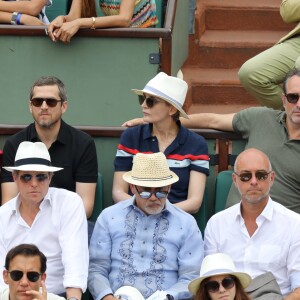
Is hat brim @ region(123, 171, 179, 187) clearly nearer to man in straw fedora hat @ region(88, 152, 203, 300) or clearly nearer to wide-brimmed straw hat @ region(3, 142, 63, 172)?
man in straw fedora hat @ region(88, 152, 203, 300)

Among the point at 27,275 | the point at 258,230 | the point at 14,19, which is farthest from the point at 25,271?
the point at 14,19

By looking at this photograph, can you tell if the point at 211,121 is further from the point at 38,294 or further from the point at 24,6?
the point at 38,294

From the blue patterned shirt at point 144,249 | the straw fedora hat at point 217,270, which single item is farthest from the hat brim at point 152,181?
the straw fedora hat at point 217,270

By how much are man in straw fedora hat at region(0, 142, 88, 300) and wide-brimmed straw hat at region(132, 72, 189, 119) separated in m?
0.98

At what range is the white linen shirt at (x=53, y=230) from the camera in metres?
8.03

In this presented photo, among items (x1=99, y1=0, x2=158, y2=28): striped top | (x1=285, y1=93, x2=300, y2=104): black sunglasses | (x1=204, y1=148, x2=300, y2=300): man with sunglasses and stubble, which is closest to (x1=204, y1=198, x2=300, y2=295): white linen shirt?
(x1=204, y1=148, x2=300, y2=300): man with sunglasses and stubble

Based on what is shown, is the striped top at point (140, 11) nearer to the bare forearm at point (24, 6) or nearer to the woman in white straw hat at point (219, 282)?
the bare forearm at point (24, 6)

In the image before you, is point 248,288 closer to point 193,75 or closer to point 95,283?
point 95,283

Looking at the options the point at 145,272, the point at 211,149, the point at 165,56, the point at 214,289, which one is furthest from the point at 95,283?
the point at 165,56

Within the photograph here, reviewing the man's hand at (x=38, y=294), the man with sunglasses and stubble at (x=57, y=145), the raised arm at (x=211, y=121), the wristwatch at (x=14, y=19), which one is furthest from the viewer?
the wristwatch at (x=14, y=19)

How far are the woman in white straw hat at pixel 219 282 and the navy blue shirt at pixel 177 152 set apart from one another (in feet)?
3.75

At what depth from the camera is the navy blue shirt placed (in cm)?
865

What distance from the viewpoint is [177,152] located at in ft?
28.5

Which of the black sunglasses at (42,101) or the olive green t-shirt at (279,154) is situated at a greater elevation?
the black sunglasses at (42,101)
